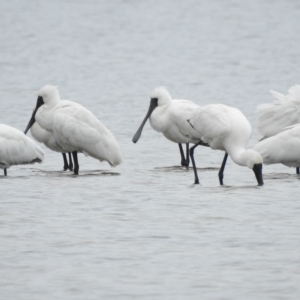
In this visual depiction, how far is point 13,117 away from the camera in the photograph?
21047 mm

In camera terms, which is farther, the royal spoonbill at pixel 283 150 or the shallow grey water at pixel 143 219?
the royal spoonbill at pixel 283 150

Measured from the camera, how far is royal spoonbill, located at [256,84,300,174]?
47.4 feet

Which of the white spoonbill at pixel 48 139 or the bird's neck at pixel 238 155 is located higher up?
the bird's neck at pixel 238 155

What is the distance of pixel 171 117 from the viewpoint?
49.2 ft

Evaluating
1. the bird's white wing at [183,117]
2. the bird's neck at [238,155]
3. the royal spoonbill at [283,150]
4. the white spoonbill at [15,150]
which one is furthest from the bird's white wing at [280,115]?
the white spoonbill at [15,150]

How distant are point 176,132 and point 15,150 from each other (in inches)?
98.2

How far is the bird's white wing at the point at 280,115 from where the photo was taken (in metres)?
14.4

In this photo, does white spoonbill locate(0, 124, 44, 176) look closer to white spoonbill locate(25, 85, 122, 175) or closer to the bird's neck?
white spoonbill locate(25, 85, 122, 175)

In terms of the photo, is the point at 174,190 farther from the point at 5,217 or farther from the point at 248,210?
the point at 5,217

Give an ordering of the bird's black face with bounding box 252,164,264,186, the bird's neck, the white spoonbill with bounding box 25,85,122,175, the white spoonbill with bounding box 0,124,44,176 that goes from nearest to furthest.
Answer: the bird's black face with bounding box 252,164,264,186 → the bird's neck → the white spoonbill with bounding box 0,124,44,176 → the white spoonbill with bounding box 25,85,122,175

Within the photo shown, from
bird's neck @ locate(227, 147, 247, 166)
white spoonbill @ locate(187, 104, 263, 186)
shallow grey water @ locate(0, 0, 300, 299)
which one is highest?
white spoonbill @ locate(187, 104, 263, 186)

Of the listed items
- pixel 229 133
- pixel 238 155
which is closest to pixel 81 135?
pixel 229 133

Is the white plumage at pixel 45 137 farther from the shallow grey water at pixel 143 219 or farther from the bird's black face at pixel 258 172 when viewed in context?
the bird's black face at pixel 258 172

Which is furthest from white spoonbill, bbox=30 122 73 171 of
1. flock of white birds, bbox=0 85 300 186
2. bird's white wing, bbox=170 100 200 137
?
bird's white wing, bbox=170 100 200 137
